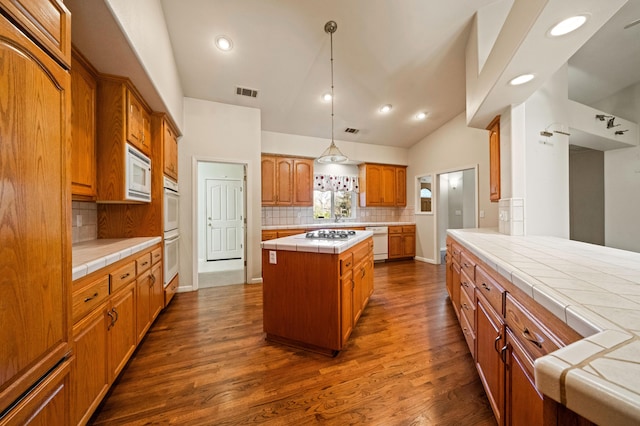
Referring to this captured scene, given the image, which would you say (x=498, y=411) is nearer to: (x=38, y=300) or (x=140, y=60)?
(x=38, y=300)

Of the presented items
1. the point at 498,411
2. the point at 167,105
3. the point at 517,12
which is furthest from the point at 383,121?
the point at 498,411

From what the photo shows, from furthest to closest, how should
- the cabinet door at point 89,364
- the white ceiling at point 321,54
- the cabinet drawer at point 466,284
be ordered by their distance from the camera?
the white ceiling at point 321,54
the cabinet drawer at point 466,284
the cabinet door at point 89,364

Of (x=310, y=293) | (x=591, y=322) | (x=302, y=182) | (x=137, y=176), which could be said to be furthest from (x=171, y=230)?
(x=591, y=322)

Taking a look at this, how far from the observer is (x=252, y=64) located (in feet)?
9.70

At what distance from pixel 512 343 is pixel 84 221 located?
317 cm

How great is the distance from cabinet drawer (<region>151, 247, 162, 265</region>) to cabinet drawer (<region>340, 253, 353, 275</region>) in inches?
72.6

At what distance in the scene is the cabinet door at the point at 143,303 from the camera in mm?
1860

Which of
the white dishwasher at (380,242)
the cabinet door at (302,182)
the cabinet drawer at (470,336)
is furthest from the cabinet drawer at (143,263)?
the white dishwasher at (380,242)

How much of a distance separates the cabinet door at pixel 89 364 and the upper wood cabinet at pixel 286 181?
3206mm

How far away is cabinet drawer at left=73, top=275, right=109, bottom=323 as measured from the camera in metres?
1.13

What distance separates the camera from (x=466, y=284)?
6.33 ft

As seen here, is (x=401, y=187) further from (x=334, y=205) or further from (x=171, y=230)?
(x=171, y=230)

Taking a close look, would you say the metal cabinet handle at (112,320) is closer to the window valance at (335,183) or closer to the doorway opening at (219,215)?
the doorway opening at (219,215)

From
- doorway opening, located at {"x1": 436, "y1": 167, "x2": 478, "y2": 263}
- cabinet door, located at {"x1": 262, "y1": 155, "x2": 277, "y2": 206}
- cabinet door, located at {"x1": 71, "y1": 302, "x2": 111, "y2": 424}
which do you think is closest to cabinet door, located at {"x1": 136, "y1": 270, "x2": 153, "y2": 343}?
cabinet door, located at {"x1": 71, "y1": 302, "x2": 111, "y2": 424}
